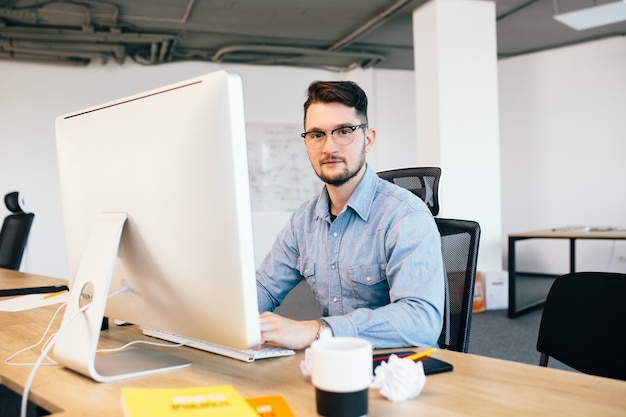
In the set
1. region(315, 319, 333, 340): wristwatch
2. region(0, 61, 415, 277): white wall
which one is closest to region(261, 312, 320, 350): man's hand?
region(315, 319, 333, 340): wristwatch

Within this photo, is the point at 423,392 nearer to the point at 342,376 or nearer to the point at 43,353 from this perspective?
the point at 342,376

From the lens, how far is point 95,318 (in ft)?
3.28

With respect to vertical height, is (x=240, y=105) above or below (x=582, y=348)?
above

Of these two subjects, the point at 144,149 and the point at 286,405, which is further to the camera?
the point at 144,149

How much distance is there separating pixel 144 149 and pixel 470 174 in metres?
4.08

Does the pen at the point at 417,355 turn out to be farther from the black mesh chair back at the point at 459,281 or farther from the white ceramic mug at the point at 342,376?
the black mesh chair back at the point at 459,281

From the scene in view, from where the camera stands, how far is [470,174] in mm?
4727

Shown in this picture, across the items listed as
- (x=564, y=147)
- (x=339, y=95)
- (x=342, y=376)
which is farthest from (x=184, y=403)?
(x=564, y=147)

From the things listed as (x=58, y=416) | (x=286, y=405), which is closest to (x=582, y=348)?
(x=286, y=405)

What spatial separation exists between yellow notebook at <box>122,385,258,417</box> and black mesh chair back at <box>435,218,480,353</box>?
845mm

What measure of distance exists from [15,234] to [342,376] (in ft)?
9.89

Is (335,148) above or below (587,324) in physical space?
above

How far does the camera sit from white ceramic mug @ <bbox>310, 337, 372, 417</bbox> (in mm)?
766

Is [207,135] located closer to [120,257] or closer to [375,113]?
[120,257]
